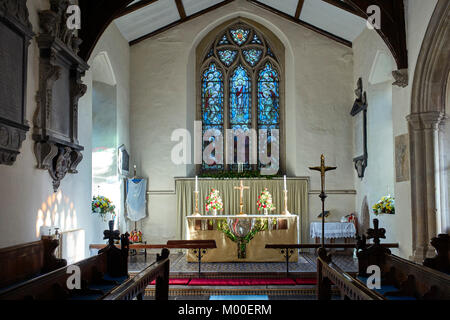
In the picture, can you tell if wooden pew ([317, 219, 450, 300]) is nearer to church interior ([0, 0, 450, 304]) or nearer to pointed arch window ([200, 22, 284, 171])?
church interior ([0, 0, 450, 304])

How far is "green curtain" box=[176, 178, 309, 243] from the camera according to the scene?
10.6 metres

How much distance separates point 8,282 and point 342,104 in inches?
322

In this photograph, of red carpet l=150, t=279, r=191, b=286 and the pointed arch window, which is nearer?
red carpet l=150, t=279, r=191, b=286

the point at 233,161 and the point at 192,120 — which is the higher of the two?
the point at 192,120

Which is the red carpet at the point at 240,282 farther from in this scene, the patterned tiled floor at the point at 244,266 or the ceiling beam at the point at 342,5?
the ceiling beam at the point at 342,5

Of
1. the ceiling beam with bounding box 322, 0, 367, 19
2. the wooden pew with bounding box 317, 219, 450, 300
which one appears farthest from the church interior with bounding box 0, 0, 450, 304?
the ceiling beam with bounding box 322, 0, 367, 19

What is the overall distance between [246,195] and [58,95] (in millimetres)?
5405

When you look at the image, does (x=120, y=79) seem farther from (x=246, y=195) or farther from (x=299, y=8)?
(x=299, y=8)

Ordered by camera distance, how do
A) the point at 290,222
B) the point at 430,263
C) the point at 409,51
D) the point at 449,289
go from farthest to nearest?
1. the point at 290,222
2. the point at 409,51
3. the point at 430,263
4. the point at 449,289

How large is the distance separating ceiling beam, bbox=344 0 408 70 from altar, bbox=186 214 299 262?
134 inches

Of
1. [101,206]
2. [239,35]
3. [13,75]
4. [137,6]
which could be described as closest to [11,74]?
[13,75]

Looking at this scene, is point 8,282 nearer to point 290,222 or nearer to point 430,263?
point 430,263
